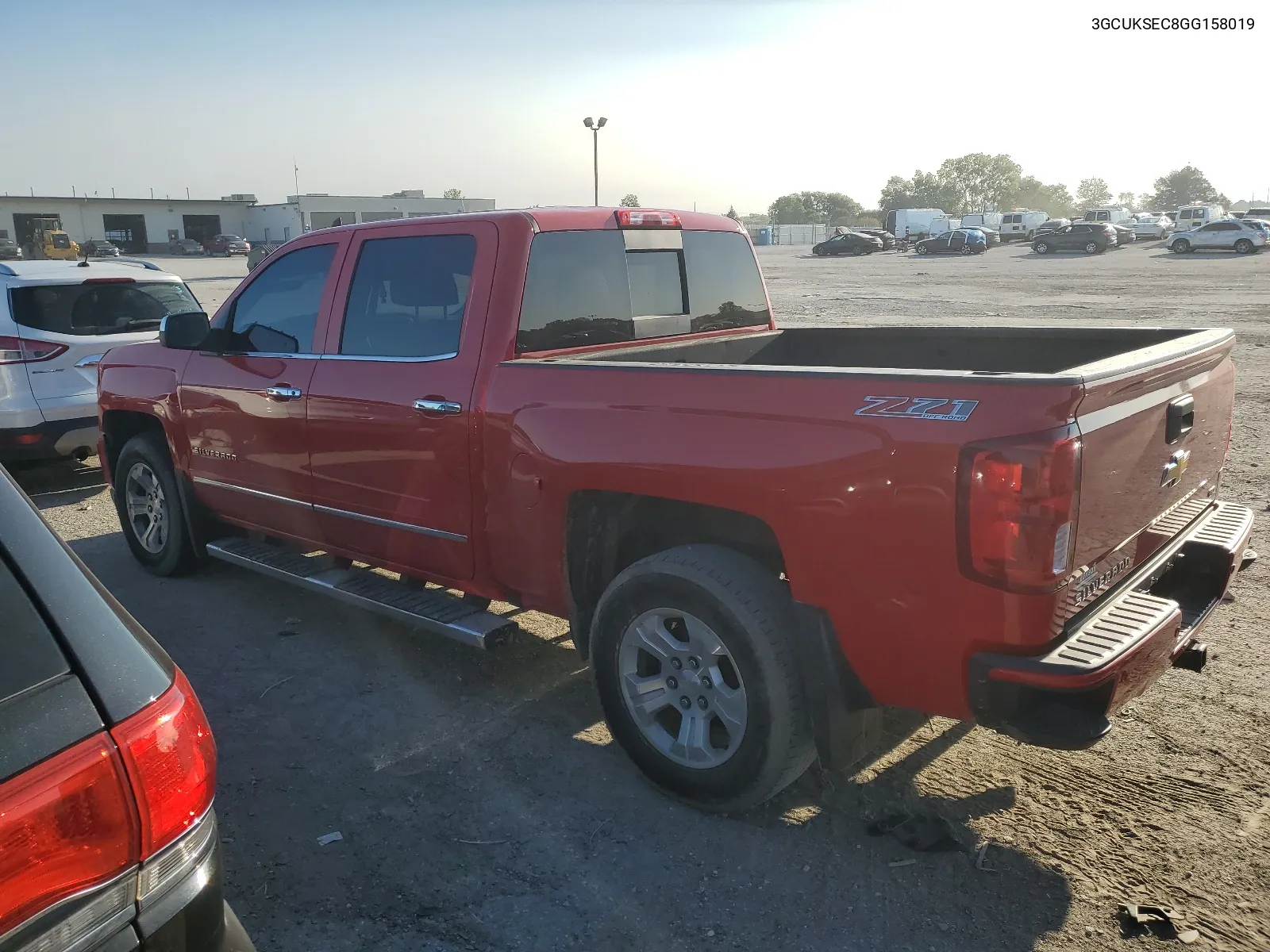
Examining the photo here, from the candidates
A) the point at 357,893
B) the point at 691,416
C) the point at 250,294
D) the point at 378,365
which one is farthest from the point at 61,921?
the point at 250,294

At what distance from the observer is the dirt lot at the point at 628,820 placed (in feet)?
9.45

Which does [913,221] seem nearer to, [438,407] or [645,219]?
[645,219]

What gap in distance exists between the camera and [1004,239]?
218 feet

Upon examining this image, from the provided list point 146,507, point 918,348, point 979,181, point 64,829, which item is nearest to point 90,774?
point 64,829

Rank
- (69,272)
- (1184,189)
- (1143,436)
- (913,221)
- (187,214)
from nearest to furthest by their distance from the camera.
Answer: (1143,436)
(69,272)
(913,221)
(187,214)
(1184,189)

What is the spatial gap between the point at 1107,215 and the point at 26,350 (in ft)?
210

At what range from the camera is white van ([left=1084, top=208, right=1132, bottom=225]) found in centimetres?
5941

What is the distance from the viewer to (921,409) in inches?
107

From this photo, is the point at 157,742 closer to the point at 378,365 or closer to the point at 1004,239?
the point at 378,365

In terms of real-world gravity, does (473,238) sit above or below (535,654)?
above

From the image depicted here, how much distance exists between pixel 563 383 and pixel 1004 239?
69475 millimetres

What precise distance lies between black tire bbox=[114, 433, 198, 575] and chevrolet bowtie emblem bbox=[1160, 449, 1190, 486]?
5080mm

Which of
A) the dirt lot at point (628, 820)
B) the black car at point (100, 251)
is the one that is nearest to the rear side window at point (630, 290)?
the dirt lot at point (628, 820)

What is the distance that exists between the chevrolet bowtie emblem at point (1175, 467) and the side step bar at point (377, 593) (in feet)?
8.07
